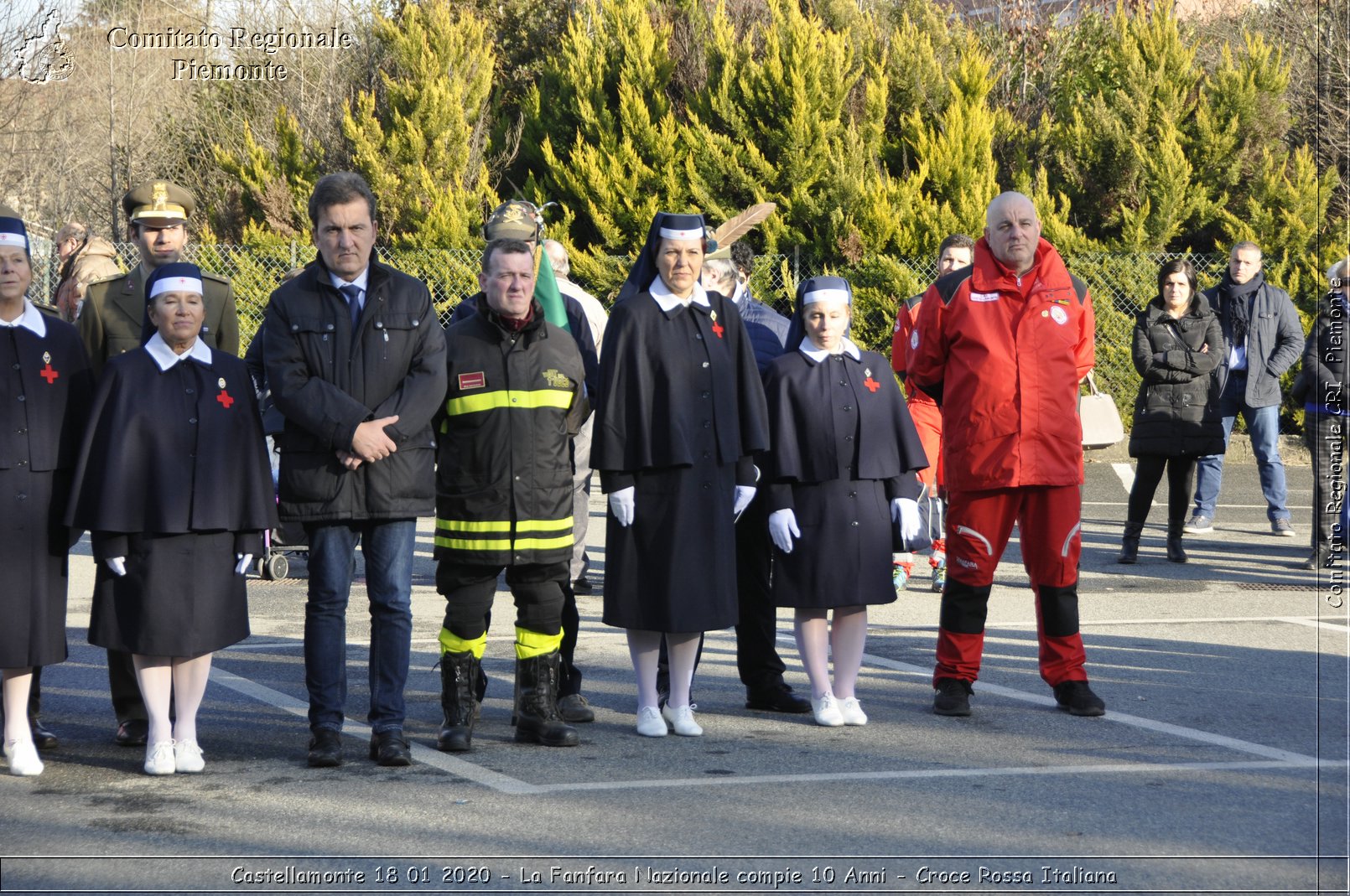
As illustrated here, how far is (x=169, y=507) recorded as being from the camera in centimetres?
568

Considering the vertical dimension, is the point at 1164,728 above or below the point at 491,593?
below

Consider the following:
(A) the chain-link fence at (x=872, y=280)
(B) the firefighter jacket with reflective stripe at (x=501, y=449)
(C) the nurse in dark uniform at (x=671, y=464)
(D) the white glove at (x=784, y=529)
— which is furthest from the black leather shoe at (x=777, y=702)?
(A) the chain-link fence at (x=872, y=280)

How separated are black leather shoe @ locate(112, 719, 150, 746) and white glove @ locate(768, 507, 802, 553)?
8.48ft

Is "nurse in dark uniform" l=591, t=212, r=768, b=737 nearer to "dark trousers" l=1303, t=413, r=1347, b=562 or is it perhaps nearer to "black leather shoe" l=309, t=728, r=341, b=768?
"black leather shoe" l=309, t=728, r=341, b=768

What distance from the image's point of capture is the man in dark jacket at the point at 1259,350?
1228 centimetres

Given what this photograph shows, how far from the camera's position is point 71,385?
5.97 metres

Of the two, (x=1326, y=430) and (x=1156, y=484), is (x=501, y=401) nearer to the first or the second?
(x=1156, y=484)

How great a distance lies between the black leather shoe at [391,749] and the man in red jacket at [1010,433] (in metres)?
2.27

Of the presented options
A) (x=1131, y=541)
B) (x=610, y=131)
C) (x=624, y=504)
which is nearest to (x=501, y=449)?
(x=624, y=504)

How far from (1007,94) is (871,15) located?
8.46ft

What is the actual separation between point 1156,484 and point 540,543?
637 centimetres

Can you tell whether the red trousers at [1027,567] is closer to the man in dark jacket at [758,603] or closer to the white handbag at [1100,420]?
the man in dark jacket at [758,603]

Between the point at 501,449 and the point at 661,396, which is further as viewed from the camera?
the point at 661,396

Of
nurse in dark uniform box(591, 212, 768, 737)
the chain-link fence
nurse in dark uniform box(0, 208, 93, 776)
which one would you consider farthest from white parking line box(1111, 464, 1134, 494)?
nurse in dark uniform box(0, 208, 93, 776)
